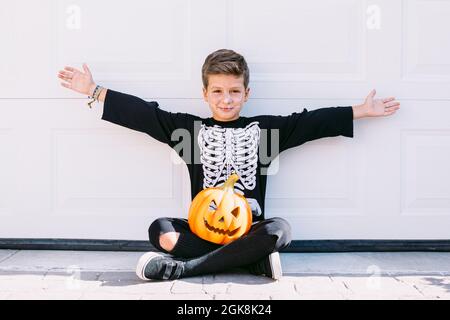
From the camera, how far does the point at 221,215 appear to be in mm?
2318

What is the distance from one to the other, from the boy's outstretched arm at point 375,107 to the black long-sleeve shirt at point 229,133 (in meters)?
0.05

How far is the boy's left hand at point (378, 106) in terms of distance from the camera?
2.67 m

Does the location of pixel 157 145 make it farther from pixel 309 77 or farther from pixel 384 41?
pixel 384 41

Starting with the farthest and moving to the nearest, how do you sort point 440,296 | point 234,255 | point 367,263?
point 367,263 < point 234,255 < point 440,296

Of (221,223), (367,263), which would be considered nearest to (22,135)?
(221,223)

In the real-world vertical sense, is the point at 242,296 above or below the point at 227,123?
below

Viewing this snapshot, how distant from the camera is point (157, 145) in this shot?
279cm

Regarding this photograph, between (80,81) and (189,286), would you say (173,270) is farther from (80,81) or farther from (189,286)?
(80,81)

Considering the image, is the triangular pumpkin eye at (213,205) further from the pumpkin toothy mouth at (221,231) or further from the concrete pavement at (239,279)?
the concrete pavement at (239,279)

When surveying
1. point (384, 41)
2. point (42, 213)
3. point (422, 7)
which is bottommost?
point (42, 213)

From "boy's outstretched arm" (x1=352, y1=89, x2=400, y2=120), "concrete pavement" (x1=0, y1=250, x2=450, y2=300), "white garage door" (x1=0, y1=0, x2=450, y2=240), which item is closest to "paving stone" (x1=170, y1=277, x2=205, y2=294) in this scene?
"concrete pavement" (x1=0, y1=250, x2=450, y2=300)

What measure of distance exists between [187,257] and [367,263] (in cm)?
88

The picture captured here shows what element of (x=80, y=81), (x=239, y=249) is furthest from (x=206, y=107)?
(x=239, y=249)

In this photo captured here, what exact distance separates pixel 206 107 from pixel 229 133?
27cm
